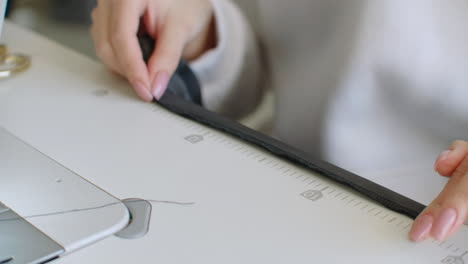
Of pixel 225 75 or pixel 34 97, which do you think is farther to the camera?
pixel 225 75

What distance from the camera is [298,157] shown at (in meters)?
0.41

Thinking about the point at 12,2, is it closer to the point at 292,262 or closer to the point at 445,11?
the point at 445,11

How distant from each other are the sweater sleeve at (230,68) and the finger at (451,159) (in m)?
0.30

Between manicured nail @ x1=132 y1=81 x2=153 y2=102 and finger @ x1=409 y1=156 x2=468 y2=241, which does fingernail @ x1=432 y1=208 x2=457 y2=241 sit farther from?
manicured nail @ x1=132 y1=81 x2=153 y2=102

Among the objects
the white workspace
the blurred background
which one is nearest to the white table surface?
the white workspace

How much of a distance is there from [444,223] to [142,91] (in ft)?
0.93

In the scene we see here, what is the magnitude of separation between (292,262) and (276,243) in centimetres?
2

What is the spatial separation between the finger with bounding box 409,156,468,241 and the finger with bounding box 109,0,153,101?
26 cm

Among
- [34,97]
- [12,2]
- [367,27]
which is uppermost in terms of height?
[367,27]

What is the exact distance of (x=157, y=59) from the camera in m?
0.55

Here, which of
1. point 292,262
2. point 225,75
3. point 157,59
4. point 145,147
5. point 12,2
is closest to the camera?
point 292,262

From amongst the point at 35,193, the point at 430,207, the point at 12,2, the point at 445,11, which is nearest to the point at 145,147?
the point at 35,193

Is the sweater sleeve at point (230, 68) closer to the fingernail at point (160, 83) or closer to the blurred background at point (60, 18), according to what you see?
the fingernail at point (160, 83)

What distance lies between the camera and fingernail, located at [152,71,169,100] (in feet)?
Answer: 1.70
